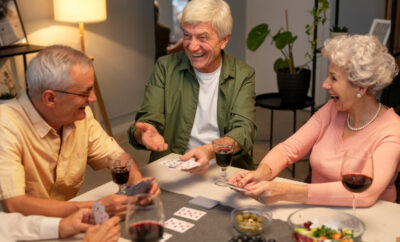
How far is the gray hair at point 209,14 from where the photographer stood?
8.35 ft

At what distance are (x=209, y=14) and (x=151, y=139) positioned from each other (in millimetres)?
783

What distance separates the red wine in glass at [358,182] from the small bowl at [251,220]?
1.04 ft

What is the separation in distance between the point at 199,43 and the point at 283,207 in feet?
3.63

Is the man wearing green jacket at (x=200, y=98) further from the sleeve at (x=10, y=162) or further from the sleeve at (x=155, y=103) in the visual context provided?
the sleeve at (x=10, y=162)

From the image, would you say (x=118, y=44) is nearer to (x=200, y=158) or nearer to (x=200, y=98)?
(x=200, y=98)

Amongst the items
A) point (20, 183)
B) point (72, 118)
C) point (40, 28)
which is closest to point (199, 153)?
point (72, 118)

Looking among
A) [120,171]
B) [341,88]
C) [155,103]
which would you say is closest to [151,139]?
[120,171]

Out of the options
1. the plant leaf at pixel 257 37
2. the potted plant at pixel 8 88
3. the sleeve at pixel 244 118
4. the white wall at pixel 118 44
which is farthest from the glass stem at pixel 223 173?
the white wall at pixel 118 44

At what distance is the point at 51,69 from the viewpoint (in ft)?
6.25

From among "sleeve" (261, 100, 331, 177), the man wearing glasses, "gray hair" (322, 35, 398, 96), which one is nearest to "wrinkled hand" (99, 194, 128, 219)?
the man wearing glasses

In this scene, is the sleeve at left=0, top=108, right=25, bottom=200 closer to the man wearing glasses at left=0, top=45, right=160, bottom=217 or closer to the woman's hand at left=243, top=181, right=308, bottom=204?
the man wearing glasses at left=0, top=45, right=160, bottom=217

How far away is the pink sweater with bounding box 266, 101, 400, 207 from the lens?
74.6 inches

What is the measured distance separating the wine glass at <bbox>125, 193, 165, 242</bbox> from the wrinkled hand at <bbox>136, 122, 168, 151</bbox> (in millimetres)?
841

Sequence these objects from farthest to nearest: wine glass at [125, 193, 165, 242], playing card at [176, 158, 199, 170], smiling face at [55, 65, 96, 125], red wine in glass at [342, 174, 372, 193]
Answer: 1. playing card at [176, 158, 199, 170]
2. smiling face at [55, 65, 96, 125]
3. red wine in glass at [342, 174, 372, 193]
4. wine glass at [125, 193, 165, 242]
